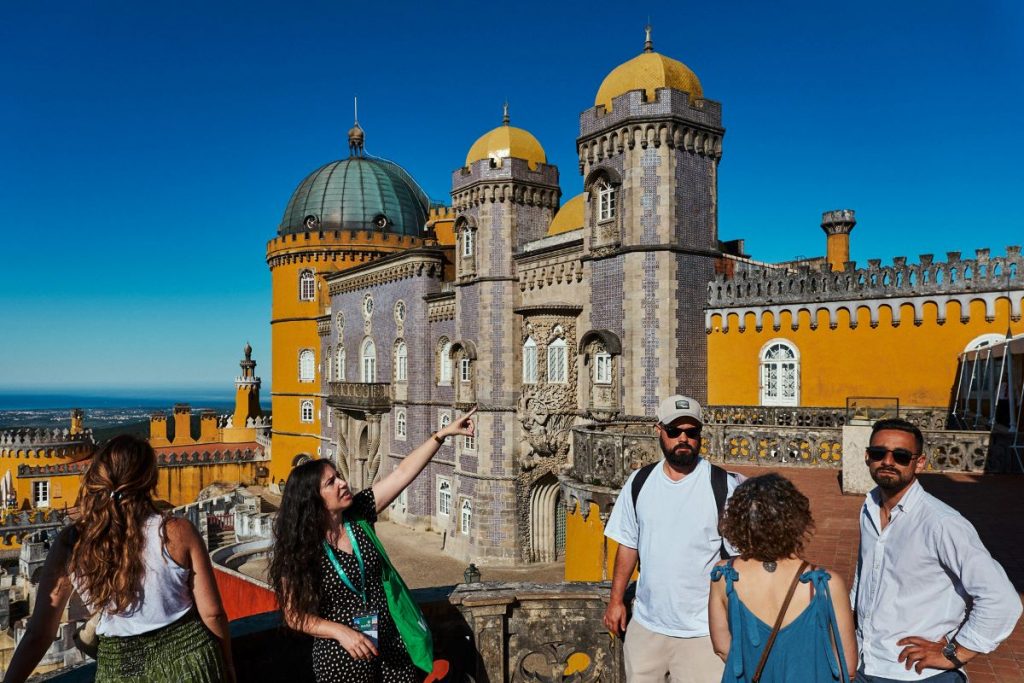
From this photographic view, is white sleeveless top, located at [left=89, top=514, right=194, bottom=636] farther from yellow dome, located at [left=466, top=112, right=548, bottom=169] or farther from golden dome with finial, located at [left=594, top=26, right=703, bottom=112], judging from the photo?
yellow dome, located at [left=466, top=112, right=548, bottom=169]

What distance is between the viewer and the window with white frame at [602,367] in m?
18.5

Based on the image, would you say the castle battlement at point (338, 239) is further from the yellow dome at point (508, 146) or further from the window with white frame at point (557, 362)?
the window with white frame at point (557, 362)

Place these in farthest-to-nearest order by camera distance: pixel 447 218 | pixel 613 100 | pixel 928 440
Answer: pixel 447 218 < pixel 613 100 < pixel 928 440

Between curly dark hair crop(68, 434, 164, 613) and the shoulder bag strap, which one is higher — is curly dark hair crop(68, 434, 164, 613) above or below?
above

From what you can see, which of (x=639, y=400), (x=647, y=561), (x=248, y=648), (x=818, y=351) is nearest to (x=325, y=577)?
(x=248, y=648)

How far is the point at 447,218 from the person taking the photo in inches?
1446

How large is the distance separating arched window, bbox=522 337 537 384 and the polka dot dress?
18559 mm

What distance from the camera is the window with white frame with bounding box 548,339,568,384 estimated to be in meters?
21.0

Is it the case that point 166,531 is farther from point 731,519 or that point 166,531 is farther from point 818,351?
point 818,351

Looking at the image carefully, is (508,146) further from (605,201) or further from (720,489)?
(720,489)

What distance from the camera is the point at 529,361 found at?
2222cm

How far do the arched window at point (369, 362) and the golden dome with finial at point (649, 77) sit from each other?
16.5m

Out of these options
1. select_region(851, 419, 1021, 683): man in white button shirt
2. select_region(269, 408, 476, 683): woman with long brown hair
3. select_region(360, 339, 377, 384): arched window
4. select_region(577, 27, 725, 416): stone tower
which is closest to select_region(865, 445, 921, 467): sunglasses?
select_region(851, 419, 1021, 683): man in white button shirt

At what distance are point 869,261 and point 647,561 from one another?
51.4 feet
